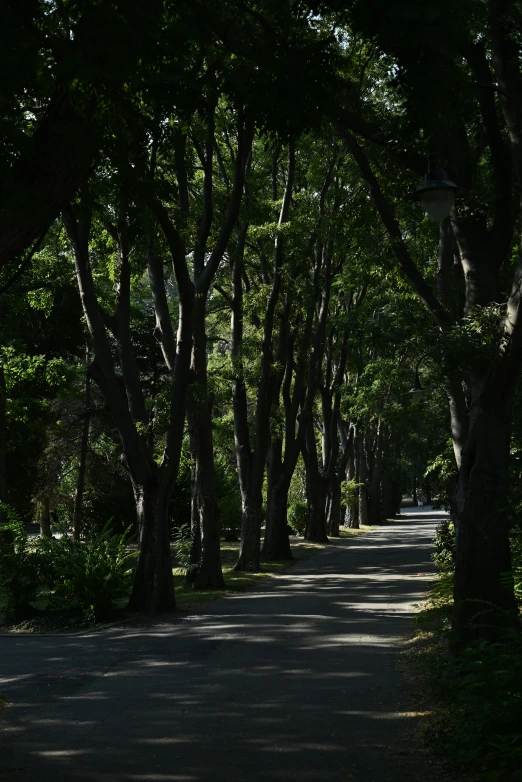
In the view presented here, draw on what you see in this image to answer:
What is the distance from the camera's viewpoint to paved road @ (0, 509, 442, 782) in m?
6.74

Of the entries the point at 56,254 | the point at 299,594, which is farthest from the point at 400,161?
the point at 56,254

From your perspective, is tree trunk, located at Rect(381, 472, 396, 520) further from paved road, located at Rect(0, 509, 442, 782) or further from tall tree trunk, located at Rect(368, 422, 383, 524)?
paved road, located at Rect(0, 509, 442, 782)

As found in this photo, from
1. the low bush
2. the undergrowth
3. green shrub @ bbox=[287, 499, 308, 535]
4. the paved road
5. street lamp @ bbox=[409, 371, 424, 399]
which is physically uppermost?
street lamp @ bbox=[409, 371, 424, 399]

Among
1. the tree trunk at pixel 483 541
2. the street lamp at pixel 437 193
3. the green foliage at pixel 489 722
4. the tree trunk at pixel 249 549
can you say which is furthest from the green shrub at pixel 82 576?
the tree trunk at pixel 249 549

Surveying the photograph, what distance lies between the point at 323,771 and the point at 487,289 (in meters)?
5.56

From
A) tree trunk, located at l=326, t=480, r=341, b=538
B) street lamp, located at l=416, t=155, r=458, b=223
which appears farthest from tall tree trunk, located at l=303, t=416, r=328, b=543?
street lamp, located at l=416, t=155, r=458, b=223

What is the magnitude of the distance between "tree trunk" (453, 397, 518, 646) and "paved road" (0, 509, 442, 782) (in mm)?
1061

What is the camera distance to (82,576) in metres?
15.8

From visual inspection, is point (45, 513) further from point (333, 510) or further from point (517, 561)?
point (517, 561)

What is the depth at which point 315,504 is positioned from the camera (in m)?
40.4

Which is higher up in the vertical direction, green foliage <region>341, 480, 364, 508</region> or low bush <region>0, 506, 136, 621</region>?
green foliage <region>341, 480, 364, 508</region>

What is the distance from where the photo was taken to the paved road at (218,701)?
22.1ft

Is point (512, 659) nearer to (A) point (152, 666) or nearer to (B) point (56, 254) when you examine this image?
(A) point (152, 666)

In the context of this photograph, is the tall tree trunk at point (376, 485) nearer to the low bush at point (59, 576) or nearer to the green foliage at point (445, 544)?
the green foliage at point (445, 544)
